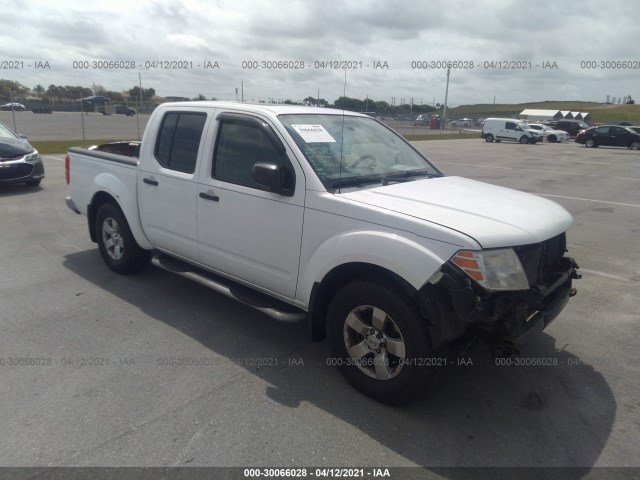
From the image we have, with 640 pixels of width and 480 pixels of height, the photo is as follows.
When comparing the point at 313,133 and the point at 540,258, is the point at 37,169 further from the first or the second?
the point at 540,258

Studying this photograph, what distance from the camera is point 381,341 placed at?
3.18 m

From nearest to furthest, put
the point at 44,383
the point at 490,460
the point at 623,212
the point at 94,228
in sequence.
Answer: the point at 490,460
the point at 44,383
the point at 94,228
the point at 623,212

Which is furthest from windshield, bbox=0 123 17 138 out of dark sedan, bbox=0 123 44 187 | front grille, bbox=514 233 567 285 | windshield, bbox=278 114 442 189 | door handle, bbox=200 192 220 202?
front grille, bbox=514 233 567 285

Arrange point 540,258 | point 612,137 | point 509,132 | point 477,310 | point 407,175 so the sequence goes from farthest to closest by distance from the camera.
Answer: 1. point 509,132
2. point 612,137
3. point 407,175
4. point 540,258
5. point 477,310

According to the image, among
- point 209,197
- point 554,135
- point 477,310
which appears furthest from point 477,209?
point 554,135

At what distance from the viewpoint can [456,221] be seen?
2967 mm

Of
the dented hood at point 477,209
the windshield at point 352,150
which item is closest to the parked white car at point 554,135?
the windshield at point 352,150

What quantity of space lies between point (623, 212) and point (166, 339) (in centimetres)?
978

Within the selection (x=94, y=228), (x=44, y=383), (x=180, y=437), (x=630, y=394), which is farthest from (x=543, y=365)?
(x=94, y=228)

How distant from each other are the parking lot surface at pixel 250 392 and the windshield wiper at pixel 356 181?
4.55ft

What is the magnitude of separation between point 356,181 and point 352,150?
45cm

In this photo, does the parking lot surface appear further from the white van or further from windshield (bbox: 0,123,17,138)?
the white van

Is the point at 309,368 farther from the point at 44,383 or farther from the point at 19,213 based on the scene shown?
the point at 19,213

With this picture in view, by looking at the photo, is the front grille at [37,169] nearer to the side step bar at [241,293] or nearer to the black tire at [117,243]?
the black tire at [117,243]
